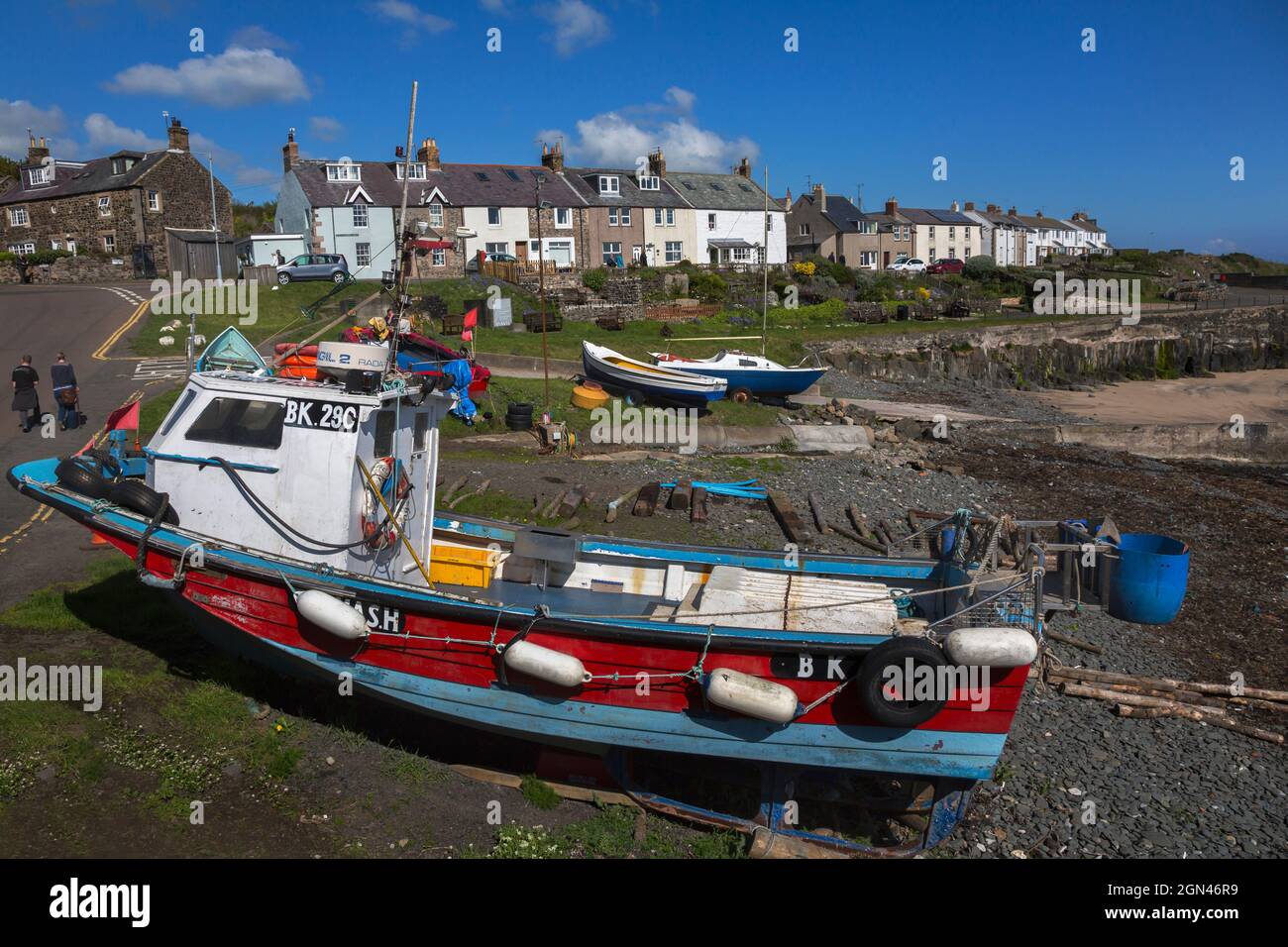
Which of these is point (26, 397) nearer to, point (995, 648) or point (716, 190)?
point (995, 648)

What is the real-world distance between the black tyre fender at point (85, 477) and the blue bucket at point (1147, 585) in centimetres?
895

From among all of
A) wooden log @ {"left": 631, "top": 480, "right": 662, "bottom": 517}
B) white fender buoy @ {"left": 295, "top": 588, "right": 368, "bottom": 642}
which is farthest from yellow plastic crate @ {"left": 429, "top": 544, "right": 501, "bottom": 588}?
wooden log @ {"left": 631, "top": 480, "right": 662, "bottom": 517}

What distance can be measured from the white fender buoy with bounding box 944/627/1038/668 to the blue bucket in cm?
125

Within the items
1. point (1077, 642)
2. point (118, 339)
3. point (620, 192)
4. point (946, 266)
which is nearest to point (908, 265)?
point (946, 266)

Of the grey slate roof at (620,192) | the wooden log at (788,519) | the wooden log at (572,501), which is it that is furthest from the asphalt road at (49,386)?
the grey slate roof at (620,192)

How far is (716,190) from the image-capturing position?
58.7 m

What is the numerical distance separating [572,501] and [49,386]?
13649 mm

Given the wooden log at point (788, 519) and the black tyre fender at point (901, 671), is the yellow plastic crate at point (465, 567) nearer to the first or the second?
the black tyre fender at point (901, 671)

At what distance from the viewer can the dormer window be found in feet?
148

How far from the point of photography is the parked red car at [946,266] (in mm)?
63656

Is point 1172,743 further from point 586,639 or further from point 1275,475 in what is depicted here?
point 1275,475

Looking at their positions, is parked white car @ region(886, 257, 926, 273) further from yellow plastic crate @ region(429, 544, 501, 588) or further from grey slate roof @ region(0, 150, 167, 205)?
yellow plastic crate @ region(429, 544, 501, 588)

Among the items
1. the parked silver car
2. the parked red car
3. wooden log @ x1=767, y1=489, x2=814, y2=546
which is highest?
the parked red car

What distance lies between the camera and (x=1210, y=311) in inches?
2055
